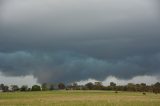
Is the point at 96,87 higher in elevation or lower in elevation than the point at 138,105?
higher

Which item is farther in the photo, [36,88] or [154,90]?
[36,88]

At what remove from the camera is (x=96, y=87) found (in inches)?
7790

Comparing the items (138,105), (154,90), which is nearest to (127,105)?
(138,105)

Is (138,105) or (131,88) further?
(131,88)

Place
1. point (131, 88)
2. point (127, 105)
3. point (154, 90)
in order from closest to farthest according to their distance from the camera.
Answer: point (127, 105) → point (154, 90) → point (131, 88)

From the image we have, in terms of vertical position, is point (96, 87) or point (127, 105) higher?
point (96, 87)

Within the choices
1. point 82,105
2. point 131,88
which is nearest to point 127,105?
point 82,105

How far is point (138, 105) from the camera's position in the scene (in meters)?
53.4

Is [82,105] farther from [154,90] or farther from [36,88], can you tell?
[36,88]

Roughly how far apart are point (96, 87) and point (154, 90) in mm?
38950

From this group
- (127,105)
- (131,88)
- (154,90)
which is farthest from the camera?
(131,88)

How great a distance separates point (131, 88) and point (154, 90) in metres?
17.9

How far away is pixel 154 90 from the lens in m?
171

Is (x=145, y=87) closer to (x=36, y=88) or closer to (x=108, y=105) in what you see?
(x=36, y=88)
